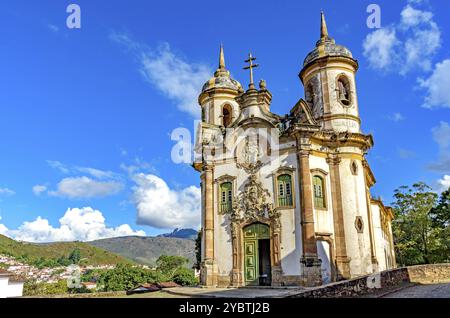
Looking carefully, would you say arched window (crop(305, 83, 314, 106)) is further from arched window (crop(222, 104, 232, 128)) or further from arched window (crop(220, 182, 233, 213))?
arched window (crop(220, 182, 233, 213))

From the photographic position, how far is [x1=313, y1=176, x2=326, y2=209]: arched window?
20.6 meters

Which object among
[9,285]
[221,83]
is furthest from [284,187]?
[9,285]

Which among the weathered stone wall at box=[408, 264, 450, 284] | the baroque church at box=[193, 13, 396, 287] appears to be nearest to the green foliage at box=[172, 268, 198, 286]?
the baroque church at box=[193, 13, 396, 287]

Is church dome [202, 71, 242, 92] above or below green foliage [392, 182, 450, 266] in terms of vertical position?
above

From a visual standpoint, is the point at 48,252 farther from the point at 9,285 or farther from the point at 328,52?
the point at 328,52

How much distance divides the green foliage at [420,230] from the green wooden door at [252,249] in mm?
21799

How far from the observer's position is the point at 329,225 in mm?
20516

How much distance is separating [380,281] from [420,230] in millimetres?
25002

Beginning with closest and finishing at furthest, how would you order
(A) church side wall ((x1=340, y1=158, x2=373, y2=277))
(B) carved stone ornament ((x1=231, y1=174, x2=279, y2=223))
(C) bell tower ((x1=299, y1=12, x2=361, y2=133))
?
(A) church side wall ((x1=340, y1=158, x2=373, y2=277)) → (B) carved stone ornament ((x1=231, y1=174, x2=279, y2=223)) → (C) bell tower ((x1=299, y1=12, x2=361, y2=133))

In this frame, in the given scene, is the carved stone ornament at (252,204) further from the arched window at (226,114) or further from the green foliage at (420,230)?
the green foliage at (420,230)

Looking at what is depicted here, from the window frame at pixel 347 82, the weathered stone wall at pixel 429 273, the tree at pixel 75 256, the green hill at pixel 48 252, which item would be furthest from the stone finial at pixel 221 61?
the tree at pixel 75 256

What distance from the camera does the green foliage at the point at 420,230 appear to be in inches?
1389

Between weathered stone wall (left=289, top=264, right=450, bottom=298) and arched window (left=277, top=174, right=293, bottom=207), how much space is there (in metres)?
6.18

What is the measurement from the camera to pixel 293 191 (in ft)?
66.8
